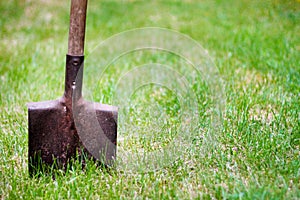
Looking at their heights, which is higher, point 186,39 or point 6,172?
point 186,39

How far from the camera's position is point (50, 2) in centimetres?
619

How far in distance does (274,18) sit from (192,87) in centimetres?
234

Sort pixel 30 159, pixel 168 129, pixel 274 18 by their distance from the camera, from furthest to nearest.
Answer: pixel 274 18 < pixel 168 129 < pixel 30 159

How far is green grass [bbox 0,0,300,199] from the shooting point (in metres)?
2.03

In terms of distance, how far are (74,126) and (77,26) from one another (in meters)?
0.49

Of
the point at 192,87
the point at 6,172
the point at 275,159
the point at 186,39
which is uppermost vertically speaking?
the point at 186,39

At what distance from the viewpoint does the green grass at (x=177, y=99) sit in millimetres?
2033

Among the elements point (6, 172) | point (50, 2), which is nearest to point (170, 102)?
point (6, 172)

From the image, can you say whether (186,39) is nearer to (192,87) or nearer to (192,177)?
(192,87)

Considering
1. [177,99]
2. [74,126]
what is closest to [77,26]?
[74,126]

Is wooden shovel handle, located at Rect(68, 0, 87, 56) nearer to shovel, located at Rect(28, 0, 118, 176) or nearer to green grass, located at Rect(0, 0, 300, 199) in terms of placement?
shovel, located at Rect(28, 0, 118, 176)

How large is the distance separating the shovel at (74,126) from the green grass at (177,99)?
92 mm

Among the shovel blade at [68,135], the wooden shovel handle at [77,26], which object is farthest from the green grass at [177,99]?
the wooden shovel handle at [77,26]

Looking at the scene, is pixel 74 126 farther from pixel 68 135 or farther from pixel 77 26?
pixel 77 26
